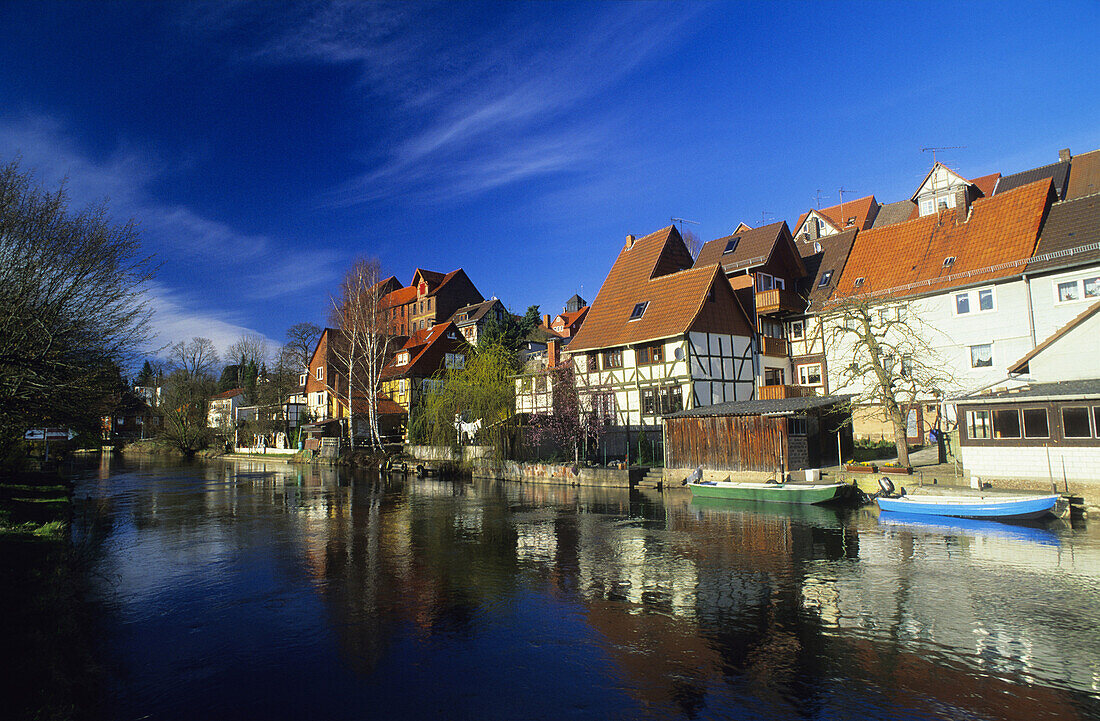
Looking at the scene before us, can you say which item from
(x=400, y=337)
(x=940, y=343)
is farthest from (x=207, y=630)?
(x=400, y=337)

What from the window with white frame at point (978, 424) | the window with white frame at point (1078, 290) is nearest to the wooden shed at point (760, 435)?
the window with white frame at point (978, 424)

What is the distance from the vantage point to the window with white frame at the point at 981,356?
27.7m

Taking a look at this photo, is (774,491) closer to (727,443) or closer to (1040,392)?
(727,443)

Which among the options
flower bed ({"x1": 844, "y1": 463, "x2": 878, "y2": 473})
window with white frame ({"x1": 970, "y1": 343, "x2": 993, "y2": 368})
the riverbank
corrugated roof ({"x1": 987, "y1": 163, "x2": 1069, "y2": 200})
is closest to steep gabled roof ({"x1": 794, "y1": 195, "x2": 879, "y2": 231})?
corrugated roof ({"x1": 987, "y1": 163, "x2": 1069, "y2": 200})

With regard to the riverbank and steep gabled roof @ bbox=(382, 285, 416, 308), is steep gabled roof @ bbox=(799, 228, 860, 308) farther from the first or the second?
steep gabled roof @ bbox=(382, 285, 416, 308)

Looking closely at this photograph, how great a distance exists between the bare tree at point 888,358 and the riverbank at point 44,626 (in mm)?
23586

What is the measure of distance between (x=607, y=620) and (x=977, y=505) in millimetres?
13849

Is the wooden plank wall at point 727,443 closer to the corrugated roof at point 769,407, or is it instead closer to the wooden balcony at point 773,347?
the corrugated roof at point 769,407

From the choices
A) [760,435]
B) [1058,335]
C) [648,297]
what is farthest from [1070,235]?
[648,297]

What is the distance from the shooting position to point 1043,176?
39188mm

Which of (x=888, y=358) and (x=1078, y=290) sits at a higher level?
(x=1078, y=290)

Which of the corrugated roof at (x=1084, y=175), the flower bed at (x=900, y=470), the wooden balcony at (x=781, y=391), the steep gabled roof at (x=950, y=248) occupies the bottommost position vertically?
the flower bed at (x=900, y=470)

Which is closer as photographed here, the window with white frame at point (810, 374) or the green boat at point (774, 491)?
the green boat at point (774, 491)

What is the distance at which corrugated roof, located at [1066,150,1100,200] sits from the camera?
35594 millimetres
